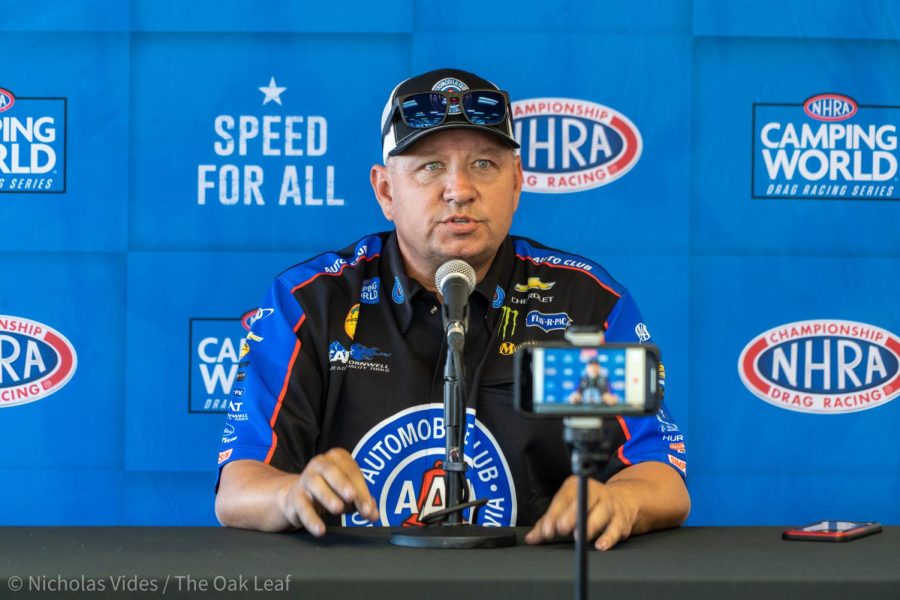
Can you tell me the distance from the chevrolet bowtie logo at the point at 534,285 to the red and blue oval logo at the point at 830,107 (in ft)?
3.61

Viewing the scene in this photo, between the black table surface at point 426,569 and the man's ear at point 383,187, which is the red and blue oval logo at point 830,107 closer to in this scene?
the man's ear at point 383,187

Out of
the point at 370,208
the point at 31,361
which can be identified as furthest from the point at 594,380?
the point at 31,361

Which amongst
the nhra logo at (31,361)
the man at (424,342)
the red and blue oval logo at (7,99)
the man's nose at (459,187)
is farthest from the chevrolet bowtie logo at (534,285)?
the red and blue oval logo at (7,99)

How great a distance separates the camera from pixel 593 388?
2.83 ft

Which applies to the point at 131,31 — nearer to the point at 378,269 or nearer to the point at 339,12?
the point at 339,12

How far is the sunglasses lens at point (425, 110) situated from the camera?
69.2 inches

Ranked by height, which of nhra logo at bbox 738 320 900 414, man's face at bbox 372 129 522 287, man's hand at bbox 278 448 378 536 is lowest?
man's hand at bbox 278 448 378 536

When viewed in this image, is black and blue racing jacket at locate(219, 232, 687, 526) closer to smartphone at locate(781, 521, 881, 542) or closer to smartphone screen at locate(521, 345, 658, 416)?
smartphone at locate(781, 521, 881, 542)

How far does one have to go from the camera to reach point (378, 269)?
6.42 ft

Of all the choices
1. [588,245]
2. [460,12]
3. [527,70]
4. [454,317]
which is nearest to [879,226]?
[588,245]

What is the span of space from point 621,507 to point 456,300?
33 cm

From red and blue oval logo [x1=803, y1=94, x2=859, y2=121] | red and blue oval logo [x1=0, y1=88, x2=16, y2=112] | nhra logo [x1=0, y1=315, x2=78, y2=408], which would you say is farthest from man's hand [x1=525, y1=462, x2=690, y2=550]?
red and blue oval logo [x1=0, y1=88, x2=16, y2=112]

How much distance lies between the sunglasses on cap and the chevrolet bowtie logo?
313mm

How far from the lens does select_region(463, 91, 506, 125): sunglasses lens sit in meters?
1.76
